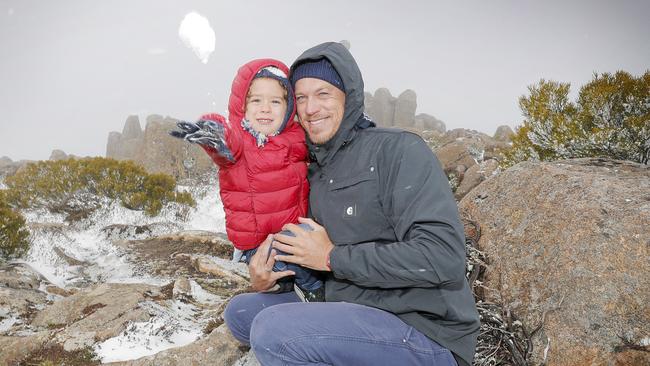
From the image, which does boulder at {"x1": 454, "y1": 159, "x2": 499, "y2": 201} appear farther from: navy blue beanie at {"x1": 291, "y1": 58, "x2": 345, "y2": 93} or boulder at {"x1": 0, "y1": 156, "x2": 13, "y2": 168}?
boulder at {"x1": 0, "y1": 156, "x2": 13, "y2": 168}

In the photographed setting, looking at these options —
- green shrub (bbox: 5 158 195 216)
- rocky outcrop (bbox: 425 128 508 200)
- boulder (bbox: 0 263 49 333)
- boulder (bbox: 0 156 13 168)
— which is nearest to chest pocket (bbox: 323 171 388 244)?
boulder (bbox: 0 263 49 333)

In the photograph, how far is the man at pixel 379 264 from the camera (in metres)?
2.03

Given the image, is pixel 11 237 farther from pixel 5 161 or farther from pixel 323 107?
pixel 5 161

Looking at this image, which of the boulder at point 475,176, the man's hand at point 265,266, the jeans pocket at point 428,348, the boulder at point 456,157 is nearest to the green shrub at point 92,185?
the boulder at point 456,157

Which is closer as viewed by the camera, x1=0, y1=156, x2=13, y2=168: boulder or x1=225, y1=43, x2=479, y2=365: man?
x1=225, y1=43, x2=479, y2=365: man

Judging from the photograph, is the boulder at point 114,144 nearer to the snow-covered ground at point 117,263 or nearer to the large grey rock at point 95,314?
the snow-covered ground at point 117,263

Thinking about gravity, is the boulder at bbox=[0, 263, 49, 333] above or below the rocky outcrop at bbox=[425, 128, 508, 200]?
below

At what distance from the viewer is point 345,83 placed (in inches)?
100

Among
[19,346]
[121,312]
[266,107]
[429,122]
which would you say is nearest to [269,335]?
[266,107]

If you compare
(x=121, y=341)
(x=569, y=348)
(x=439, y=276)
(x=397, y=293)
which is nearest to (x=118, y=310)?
(x=121, y=341)

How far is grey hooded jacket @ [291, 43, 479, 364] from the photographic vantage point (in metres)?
2.01

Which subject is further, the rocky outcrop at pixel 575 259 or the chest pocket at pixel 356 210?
the rocky outcrop at pixel 575 259

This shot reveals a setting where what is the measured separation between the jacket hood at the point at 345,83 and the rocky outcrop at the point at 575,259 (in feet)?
6.89

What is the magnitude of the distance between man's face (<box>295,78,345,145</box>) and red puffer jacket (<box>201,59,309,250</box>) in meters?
0.42
